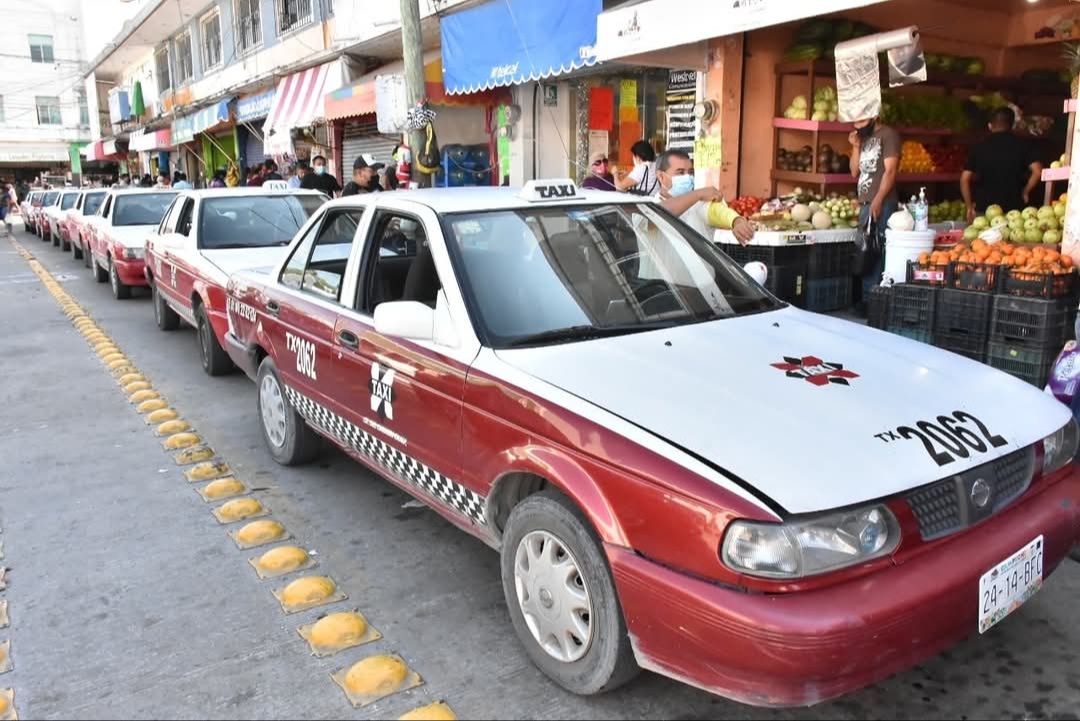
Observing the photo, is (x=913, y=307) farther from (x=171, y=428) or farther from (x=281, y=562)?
(x=171, y=428)

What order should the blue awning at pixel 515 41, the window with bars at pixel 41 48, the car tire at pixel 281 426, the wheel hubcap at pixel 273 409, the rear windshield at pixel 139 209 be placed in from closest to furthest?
the car tire at pixel 281 426, the wheel hubcap at pixel 273 409, the blue awning at pixel 515 41, the rear windshield at pixel 139 209, the window with bars at pixel 41 48

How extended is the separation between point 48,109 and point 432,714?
59783 millimetres

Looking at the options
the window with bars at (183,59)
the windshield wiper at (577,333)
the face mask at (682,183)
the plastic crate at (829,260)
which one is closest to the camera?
the windshield wiper at (577,333)

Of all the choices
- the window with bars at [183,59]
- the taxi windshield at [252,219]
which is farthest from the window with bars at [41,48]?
the taxi windshield at [252,219]

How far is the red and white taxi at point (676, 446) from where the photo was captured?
89.4 inches

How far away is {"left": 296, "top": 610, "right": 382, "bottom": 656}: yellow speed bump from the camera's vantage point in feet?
10.4

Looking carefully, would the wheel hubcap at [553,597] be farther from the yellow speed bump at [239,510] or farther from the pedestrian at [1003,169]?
the pedestrian at [1003,169]

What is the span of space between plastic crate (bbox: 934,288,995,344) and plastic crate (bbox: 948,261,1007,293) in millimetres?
63

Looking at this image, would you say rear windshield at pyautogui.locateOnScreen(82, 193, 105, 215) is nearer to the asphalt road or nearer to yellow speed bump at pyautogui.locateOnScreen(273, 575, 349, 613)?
the asphalt road

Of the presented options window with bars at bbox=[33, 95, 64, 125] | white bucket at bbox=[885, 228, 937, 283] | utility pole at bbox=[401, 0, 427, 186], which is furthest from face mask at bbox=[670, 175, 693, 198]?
window with bars at bbox=[33, 95, 64, 125]

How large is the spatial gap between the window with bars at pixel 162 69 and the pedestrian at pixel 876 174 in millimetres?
31184

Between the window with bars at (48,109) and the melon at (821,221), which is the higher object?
the window with bars at (48,109)

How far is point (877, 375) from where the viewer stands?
299cm

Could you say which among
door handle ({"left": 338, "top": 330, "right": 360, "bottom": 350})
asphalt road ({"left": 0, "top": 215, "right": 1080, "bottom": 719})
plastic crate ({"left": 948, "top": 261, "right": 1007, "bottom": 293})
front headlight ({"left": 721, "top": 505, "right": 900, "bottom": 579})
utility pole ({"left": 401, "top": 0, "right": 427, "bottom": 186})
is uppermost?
utility pole ({"left": 401, "top": 0, "right": 427, "bottom": 186})
